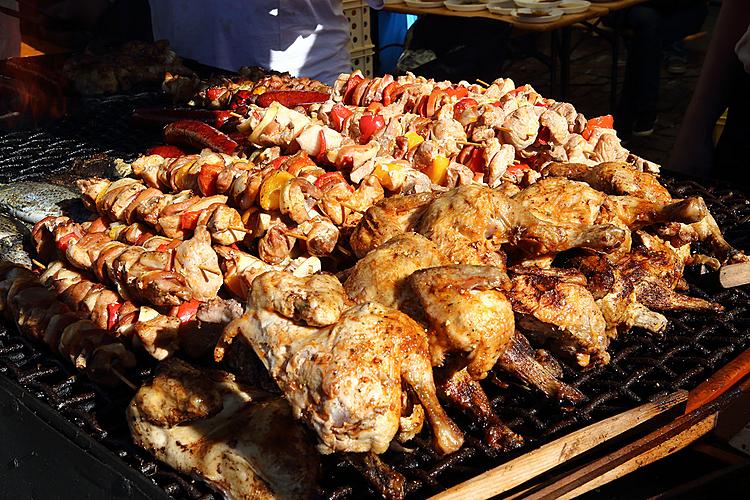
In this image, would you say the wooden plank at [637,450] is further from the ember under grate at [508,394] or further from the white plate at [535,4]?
the white plate at [535,4]

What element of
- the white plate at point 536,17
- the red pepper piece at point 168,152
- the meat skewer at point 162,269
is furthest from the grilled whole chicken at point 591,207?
the white plate at point 536,17

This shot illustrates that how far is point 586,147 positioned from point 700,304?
3.99ft

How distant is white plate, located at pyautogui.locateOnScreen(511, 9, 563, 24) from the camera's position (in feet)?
27.9

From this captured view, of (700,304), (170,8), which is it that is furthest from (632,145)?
(700,304)

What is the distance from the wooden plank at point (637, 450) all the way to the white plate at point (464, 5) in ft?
23.3

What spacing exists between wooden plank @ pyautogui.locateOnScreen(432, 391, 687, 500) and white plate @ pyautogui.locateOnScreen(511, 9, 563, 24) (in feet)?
22.3

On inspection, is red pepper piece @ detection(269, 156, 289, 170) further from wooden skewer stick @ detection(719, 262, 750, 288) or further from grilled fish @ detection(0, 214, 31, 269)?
wooden skewer stick @ detection(719, 262, 750, 288)

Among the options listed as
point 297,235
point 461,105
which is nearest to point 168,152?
point 297,235

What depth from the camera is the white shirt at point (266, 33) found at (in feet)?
24.5

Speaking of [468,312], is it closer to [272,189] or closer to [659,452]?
[659,452]

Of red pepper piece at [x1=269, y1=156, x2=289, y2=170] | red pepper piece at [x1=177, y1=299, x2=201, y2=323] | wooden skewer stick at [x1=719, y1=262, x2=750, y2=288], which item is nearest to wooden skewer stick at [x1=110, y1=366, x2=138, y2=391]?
red pepper piece at [x1=177, y1=299, x2=201, y2=323]

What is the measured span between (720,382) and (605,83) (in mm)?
10929

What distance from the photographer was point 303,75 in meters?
7.82

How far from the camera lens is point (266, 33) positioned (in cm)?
754
